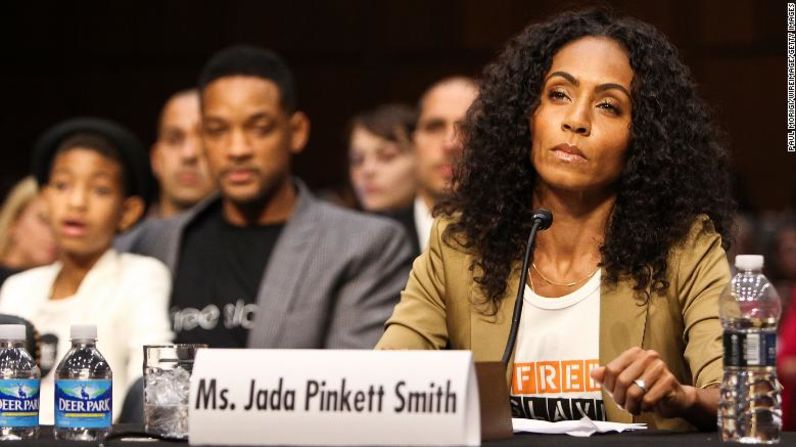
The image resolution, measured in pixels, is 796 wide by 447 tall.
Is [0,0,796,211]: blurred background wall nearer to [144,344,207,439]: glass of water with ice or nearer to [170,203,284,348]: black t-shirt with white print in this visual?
[170,203,284,348]: black t-shirt with white print

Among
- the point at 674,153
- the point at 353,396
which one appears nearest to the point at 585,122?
the point at 674,153

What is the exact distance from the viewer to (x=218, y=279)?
12.6 feet

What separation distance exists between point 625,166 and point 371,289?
4.73 ft

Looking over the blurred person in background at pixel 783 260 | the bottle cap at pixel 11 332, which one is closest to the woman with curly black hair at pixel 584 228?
the bottle cap at pixel 11 332

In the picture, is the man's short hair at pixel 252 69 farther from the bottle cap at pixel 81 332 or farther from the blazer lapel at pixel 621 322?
the bottle cap at pixel 81 332

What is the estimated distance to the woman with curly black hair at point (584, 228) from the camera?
91.9 inches

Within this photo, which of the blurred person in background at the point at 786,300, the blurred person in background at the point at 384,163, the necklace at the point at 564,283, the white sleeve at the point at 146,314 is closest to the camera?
the necklace at the point at 564,283

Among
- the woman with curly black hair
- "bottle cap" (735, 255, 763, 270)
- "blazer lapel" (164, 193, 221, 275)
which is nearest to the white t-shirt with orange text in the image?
the woman with curly black hair

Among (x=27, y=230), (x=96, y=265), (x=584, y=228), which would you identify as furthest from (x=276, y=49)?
(x=584, y=228)

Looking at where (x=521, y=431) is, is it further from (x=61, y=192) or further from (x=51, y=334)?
(x=61, y=192)

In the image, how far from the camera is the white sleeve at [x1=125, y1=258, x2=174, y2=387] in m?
3.37

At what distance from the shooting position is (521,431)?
1988 millimetres

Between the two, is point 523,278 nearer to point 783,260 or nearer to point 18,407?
point 18,407

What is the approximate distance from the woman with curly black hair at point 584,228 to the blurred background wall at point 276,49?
4.68 m
